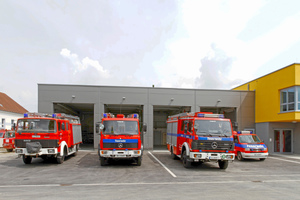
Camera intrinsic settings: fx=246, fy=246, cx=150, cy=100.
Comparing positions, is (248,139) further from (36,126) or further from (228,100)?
(36,126)

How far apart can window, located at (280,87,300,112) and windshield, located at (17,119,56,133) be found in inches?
680

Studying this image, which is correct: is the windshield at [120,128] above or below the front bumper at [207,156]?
above

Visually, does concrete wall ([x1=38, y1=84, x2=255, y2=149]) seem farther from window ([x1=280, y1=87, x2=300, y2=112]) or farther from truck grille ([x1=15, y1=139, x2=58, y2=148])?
truck grille ([x1=15, y1=139, x2=58, y2=148])

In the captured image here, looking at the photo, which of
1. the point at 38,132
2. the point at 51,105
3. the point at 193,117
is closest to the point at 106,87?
the point at 51,105

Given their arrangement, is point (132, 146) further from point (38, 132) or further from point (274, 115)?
point (274, 115)

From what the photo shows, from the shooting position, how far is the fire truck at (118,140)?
12.4m

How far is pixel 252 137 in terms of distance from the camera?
55.9 feet

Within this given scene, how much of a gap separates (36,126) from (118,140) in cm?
435

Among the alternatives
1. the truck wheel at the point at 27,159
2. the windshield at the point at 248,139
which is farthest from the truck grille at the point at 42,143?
the windshield at the point at 248,139

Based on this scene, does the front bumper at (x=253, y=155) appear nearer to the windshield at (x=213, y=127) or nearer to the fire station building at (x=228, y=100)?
the windshield at (x=213, y=127)

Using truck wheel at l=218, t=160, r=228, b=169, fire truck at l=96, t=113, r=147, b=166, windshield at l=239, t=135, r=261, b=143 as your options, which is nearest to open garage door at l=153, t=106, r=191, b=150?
windshield at l=239, t=135, r=261, b=143

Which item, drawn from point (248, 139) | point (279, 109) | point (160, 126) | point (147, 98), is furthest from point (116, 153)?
point (160, 126)

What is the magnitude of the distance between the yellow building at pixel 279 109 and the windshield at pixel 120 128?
13.0 meters

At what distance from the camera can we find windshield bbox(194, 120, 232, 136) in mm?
11883
